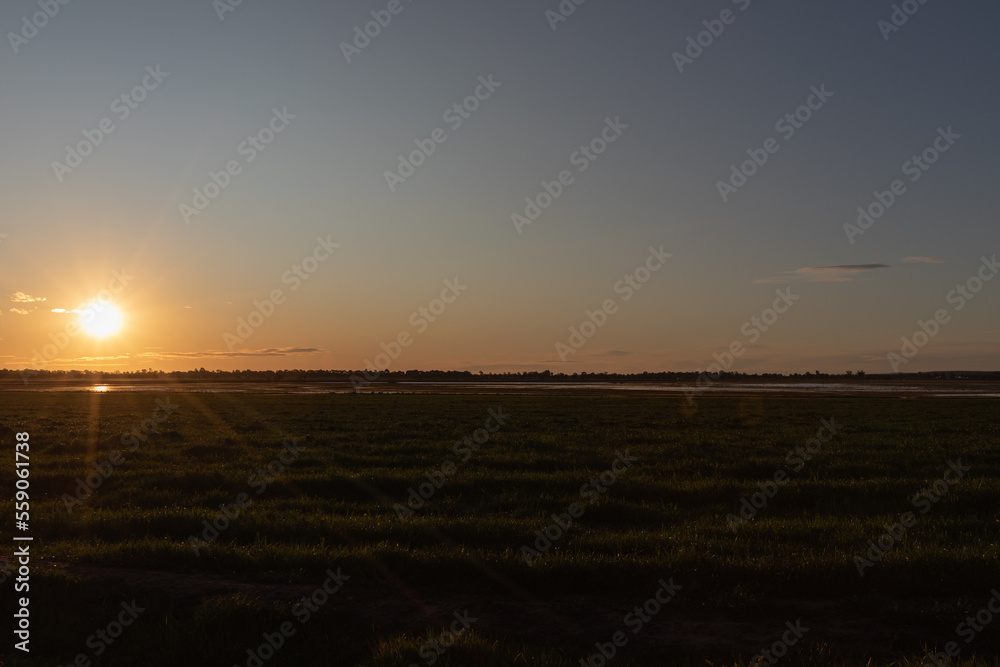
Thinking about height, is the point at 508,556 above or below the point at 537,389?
below

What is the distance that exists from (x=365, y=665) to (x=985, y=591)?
7.78m

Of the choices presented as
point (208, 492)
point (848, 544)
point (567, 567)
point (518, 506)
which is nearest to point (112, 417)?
point (208, 492)

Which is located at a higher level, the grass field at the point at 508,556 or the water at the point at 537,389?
the water at the point at 537,389

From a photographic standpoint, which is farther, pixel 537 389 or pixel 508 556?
pixel 537 389

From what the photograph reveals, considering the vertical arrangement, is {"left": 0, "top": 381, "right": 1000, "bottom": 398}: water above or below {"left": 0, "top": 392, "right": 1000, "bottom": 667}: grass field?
above

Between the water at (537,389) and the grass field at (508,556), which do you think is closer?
the grass field at (508,556)

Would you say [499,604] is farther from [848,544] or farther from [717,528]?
[848,544]

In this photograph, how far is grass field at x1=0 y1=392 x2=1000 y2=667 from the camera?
24.3 feet

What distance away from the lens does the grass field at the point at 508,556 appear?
7402mm

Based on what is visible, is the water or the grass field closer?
the grass field

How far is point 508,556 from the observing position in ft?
33.2

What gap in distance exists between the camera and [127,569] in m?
9.72

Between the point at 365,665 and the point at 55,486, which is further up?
the point at 55,486

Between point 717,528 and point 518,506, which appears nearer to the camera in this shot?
point 717,528
